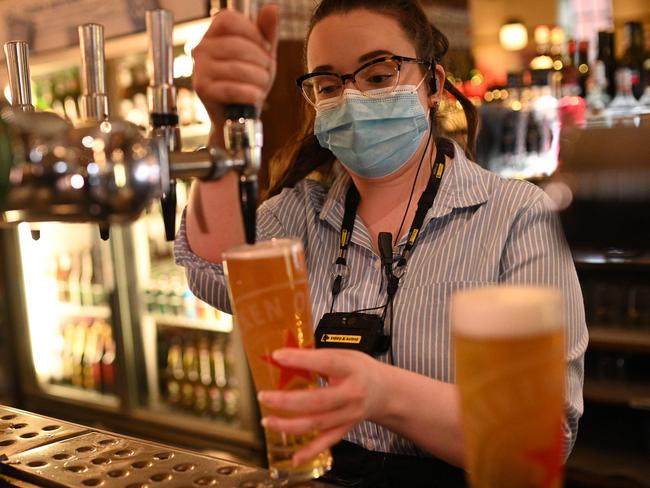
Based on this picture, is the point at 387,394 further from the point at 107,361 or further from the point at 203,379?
the point at 107,361

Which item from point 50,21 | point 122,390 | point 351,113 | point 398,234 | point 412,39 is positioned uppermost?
point 50,21

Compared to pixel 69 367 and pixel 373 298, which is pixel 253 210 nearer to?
pixel 373 298

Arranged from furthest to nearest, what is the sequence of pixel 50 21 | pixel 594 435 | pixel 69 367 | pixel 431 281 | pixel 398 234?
pixel 69 367
pixel 50 21
pixel 594 435
pixel 398 234
pixel 431 281

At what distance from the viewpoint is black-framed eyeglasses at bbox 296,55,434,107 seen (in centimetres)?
157

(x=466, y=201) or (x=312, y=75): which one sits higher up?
(x=312, y=75)

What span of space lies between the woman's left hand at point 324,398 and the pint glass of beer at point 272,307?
0.11 feet

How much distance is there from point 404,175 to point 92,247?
11.1ft

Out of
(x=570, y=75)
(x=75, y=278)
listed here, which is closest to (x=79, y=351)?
(x=75, y=278)

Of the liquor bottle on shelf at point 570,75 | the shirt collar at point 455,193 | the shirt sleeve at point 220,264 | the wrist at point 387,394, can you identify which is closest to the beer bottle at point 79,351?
the liquor bottle on shelf at point 570,75

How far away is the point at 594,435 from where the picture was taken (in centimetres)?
328

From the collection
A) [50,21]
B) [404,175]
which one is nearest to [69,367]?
[50,21]

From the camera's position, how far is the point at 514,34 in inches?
269

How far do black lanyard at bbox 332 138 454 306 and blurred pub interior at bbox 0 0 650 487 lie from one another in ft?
1.16

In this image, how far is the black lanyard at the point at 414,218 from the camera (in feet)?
5.08
